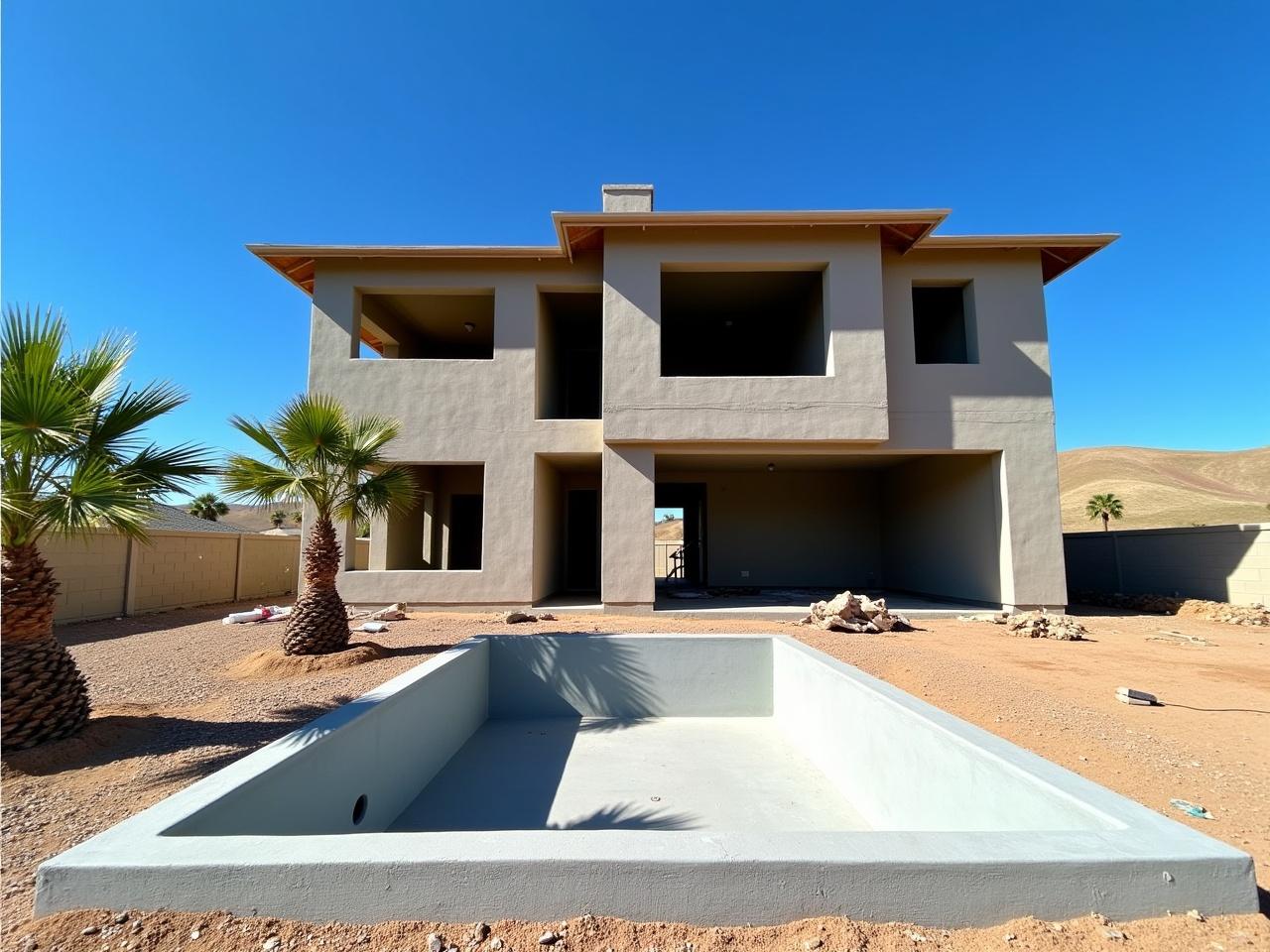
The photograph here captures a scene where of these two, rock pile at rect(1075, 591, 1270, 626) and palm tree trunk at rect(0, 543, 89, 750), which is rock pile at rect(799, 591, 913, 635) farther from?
palm tree trunk at rect(0, 543, 89, 750)

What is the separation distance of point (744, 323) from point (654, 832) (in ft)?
46.1

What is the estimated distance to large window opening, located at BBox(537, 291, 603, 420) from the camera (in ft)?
40.5

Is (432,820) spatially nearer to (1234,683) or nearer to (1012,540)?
(1234,683)

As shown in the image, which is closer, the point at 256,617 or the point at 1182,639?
the point at 1182,639

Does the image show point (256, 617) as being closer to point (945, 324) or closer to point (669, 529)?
point (945, 324)

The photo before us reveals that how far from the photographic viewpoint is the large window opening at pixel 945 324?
11.7m

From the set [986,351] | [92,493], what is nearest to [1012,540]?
[986,351]

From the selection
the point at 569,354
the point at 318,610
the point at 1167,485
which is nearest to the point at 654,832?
the point at 318,610

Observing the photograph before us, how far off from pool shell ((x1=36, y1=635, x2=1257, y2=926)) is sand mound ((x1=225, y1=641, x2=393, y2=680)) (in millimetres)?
1789

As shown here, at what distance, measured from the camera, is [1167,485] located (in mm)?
58344

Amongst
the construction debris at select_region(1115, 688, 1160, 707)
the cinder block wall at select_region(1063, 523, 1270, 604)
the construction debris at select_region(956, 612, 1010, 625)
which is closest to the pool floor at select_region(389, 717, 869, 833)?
the construction debris at select_region(1115, 688, 1160, 707)

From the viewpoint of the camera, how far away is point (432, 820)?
165 inches

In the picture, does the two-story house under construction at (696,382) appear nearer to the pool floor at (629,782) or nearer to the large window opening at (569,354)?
the large window opening at (569,354)

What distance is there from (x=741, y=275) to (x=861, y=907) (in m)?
11.5
